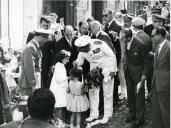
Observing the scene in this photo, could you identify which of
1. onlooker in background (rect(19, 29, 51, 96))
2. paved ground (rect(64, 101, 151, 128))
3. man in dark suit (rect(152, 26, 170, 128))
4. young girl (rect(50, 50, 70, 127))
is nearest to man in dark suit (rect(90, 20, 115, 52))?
young girl (rect(50, 50, 70, 127))

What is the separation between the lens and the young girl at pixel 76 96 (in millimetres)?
8594

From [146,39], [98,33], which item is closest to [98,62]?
[98,33]

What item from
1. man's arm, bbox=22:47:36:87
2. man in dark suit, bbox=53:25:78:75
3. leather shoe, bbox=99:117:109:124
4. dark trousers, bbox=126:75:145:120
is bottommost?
leather shoe, bbox=99:117:109:124

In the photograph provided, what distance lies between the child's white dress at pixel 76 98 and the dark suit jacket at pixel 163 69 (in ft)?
6.27

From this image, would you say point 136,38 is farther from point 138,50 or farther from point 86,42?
point 86,42

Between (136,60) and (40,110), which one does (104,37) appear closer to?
(136,60)

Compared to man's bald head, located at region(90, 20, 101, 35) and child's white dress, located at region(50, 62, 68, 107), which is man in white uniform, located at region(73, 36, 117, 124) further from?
child's white dress, located at region(50, 62, 68, 107)

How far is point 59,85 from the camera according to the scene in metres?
8.60

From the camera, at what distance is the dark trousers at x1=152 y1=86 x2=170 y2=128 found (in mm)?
7262

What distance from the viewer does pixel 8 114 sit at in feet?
20.5

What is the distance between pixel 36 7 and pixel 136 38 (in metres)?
8.56

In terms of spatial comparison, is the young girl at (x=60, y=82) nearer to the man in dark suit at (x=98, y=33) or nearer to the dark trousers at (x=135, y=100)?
the man in dark suit at (x=98, y=33)

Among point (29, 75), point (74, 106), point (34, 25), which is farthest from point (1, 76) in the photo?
point (34, 25)

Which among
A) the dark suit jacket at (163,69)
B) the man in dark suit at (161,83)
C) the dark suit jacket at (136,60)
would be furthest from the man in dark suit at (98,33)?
the dark suit jacket at (163,69)
